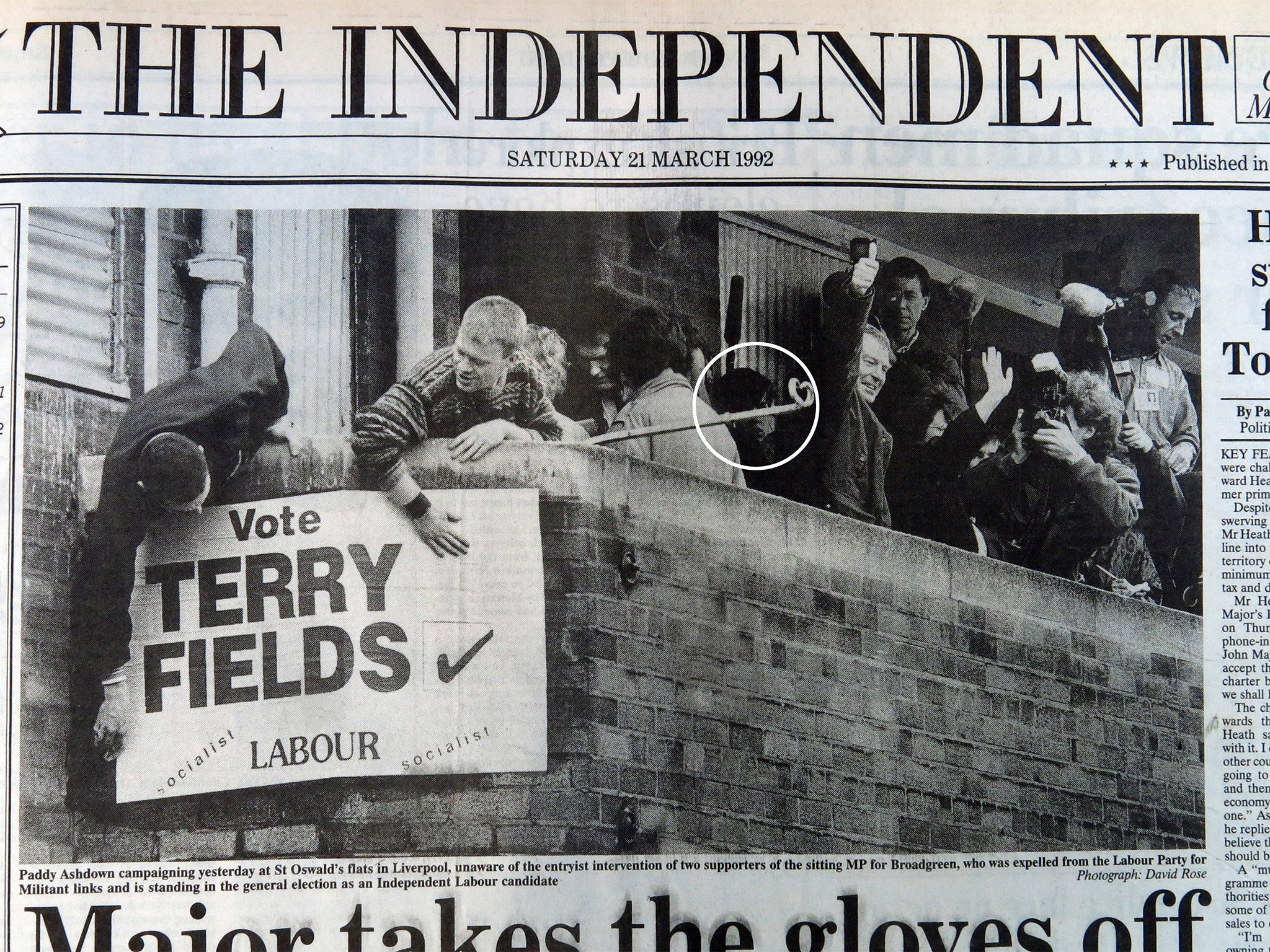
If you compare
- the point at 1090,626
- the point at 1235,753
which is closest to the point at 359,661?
the point at 1090,626

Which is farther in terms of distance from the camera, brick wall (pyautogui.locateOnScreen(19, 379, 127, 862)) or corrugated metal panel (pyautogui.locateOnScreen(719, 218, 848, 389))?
corrugated metal panel (pyautogui.locateOnScreen(719, 218, 848, 389))

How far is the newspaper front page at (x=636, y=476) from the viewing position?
3.27m

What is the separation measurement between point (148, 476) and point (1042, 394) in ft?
7.76

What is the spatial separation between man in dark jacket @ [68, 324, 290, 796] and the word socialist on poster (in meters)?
0.05

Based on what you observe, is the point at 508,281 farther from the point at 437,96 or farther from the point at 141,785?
the point at 141,785

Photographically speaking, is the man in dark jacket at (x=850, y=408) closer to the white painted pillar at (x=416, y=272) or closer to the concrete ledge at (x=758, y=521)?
the concrete ledge at (x=758, y=521)

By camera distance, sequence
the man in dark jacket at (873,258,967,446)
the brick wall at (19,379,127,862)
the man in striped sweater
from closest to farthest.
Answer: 1. the brick wall at (19,379,127,862)
2. the man in striped sweater
3. the man in dark jacket at (873,258,967,446)

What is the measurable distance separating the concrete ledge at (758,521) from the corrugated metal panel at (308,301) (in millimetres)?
124

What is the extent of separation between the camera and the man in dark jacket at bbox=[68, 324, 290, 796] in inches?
128

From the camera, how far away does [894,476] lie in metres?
3.48

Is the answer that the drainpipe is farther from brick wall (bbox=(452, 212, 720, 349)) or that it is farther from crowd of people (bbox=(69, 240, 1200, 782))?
brick wall (bbox=(452, 212, 720, 349))

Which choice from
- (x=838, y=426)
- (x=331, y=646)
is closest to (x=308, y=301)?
(x=331, y=646)

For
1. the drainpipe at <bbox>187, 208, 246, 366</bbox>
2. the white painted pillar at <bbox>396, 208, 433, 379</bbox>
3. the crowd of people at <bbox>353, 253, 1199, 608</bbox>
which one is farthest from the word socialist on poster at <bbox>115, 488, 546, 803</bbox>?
the drainpipe at <bbox>187, 208, 246, 366</bbox>

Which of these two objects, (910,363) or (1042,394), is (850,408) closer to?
(910,363)
